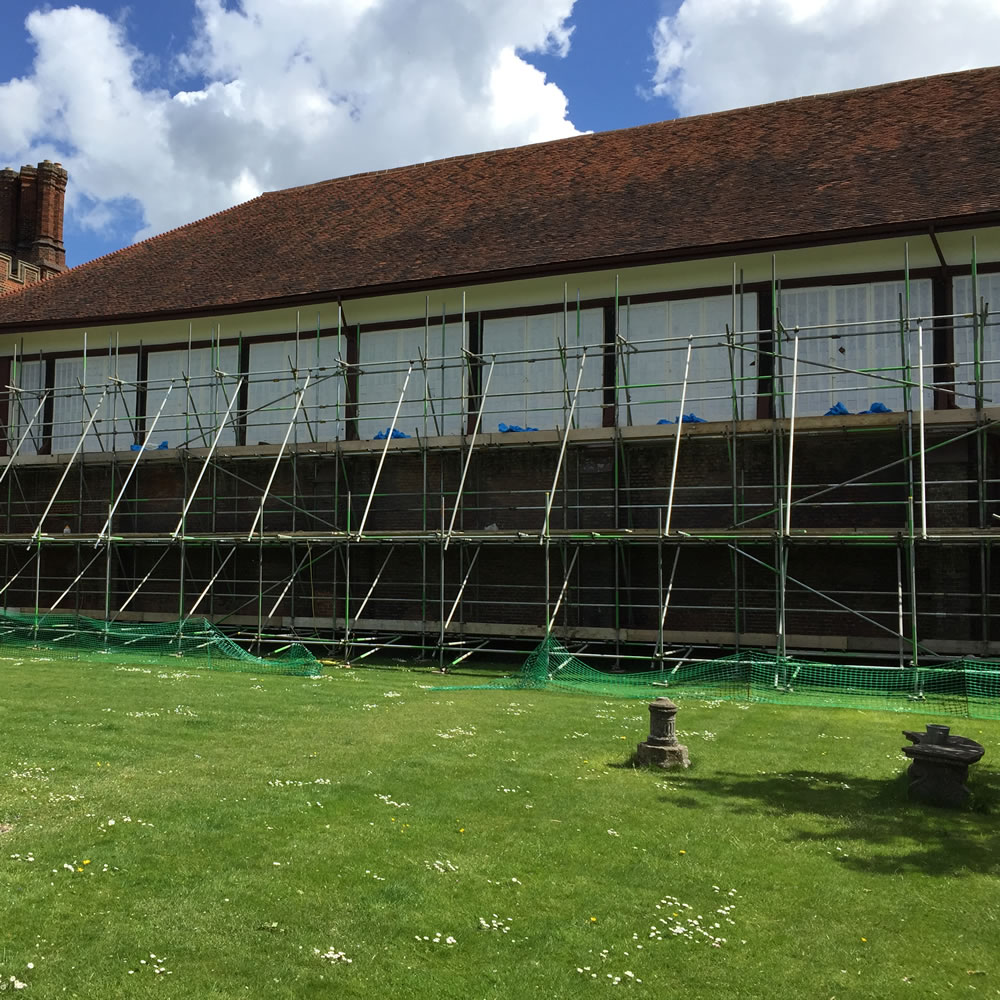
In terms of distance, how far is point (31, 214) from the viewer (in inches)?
1345

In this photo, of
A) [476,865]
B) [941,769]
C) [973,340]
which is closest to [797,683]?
[941,769]

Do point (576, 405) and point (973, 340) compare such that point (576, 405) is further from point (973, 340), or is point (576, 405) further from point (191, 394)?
point (191, 394)

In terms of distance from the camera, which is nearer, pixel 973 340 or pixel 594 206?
pixel 973 340

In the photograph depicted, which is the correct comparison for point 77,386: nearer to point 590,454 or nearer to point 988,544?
point 590,454

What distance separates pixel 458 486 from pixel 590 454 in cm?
276

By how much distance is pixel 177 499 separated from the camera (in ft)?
69.6

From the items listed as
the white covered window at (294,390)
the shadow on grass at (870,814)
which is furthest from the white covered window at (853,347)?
the shadow on grass at (870,814)

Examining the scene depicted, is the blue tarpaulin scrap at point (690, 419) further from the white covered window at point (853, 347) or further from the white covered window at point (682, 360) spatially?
the white covered window at point (853, 347)

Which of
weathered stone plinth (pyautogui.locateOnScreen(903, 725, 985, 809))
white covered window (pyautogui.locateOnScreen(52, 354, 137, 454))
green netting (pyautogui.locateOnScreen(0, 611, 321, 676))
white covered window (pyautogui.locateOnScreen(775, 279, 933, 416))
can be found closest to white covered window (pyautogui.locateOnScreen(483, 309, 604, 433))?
white covered window (pyautogui.locateOnScreen(775, 279, 933, 416))

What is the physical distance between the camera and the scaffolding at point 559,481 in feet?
51.4

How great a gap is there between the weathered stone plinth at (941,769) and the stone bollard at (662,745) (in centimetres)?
191

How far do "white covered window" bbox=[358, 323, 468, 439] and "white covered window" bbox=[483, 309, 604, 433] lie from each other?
0.68 metres

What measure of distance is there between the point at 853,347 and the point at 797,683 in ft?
20.5

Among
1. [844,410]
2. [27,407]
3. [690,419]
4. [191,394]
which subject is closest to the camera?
[844,410]
